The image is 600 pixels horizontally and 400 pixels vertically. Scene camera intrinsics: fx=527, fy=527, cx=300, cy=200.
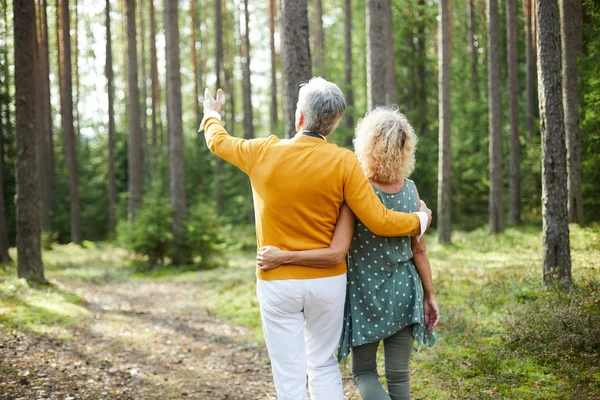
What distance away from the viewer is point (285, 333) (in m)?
2.95

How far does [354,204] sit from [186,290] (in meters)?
9.24

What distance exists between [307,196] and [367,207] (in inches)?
12.8

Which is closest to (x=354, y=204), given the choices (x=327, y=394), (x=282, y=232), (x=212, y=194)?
(x=282, y=232)

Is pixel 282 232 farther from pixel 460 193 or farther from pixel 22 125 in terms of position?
pixel 460 193

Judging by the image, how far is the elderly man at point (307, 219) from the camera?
9.30ft

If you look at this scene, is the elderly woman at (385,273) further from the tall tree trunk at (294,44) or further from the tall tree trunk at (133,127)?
the tall tree trunk at (133,127)

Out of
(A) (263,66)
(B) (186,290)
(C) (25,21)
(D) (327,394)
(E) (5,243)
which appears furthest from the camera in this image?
(A) (263,66)

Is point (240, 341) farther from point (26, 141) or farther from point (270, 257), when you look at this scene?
point (26, 141)

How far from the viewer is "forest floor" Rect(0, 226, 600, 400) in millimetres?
4625

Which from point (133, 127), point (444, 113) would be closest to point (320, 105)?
point (444, 113)

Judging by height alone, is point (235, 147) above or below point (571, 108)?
below

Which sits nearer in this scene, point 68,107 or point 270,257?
point 270,257

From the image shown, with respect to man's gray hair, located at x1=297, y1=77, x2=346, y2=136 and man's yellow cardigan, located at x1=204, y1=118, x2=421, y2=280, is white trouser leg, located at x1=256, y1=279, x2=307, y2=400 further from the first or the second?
man's gray hair, located at x1=297, y1=77, x2=346, y2=136

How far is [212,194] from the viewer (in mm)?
26328
